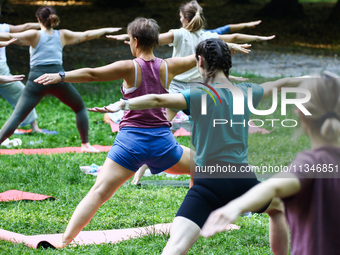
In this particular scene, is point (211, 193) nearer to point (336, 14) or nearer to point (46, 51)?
point (46, 51)

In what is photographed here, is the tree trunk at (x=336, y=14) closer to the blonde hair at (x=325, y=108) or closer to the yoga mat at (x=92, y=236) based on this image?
the yoga mat at (x=92, y=236)

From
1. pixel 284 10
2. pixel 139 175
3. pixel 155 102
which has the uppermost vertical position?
pixel 155 102

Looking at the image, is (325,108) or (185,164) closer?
(325,108)

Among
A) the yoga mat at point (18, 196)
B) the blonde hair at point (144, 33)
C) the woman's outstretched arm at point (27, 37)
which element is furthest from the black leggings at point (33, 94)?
the blonde hair at point (144, 33)

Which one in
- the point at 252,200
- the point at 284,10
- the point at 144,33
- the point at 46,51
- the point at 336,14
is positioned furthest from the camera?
the point at 284,10

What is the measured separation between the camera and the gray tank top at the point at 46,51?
7961mm

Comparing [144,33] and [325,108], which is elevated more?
[325,108]

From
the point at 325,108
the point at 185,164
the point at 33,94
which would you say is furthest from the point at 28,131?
the point at 325,108

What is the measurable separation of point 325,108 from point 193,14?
491 cm

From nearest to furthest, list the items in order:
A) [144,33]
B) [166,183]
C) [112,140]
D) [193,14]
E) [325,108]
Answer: [325,108], [144,33], [166,183], [193,14], [112,140]

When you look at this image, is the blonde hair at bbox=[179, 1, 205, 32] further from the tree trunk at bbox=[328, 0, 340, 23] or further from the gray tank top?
the tree trunk at bbox=[328, 0, 340, 23]

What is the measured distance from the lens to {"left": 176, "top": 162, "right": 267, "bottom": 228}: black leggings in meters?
3.55

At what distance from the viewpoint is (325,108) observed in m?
2.52

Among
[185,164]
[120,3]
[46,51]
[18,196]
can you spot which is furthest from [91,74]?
[120,3]
